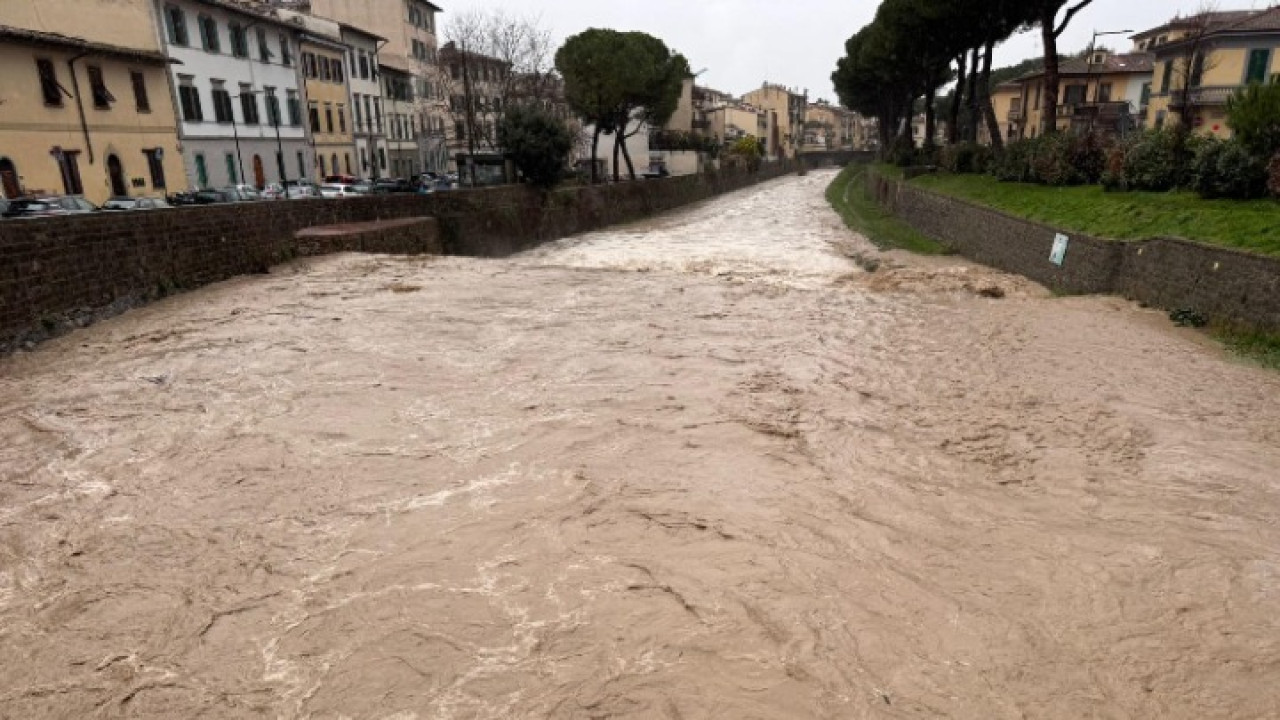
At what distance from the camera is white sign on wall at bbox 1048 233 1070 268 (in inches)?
629

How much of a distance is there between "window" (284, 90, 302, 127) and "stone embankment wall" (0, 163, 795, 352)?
22.9 m

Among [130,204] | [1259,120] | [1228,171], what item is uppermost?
[1259,120]

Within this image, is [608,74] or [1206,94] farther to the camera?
[1206,94]

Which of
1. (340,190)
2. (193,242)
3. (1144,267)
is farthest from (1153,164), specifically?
(340,190)

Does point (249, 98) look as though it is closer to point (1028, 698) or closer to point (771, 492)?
point (771, 492)

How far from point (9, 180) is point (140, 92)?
815 cm

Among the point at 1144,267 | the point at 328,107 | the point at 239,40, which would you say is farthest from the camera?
the point at 328,107

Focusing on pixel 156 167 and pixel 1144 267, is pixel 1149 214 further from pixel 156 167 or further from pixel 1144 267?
pixel 156 167

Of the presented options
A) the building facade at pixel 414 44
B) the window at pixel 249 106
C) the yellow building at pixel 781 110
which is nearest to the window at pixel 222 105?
the window at pixel 249 106

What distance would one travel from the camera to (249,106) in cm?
4069

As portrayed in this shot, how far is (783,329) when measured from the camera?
43.0 feet

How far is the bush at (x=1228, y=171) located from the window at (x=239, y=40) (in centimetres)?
A: 4242

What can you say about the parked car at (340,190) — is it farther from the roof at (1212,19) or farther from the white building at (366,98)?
the roof at (1212,19)

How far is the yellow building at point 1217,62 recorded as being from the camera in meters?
41.7
